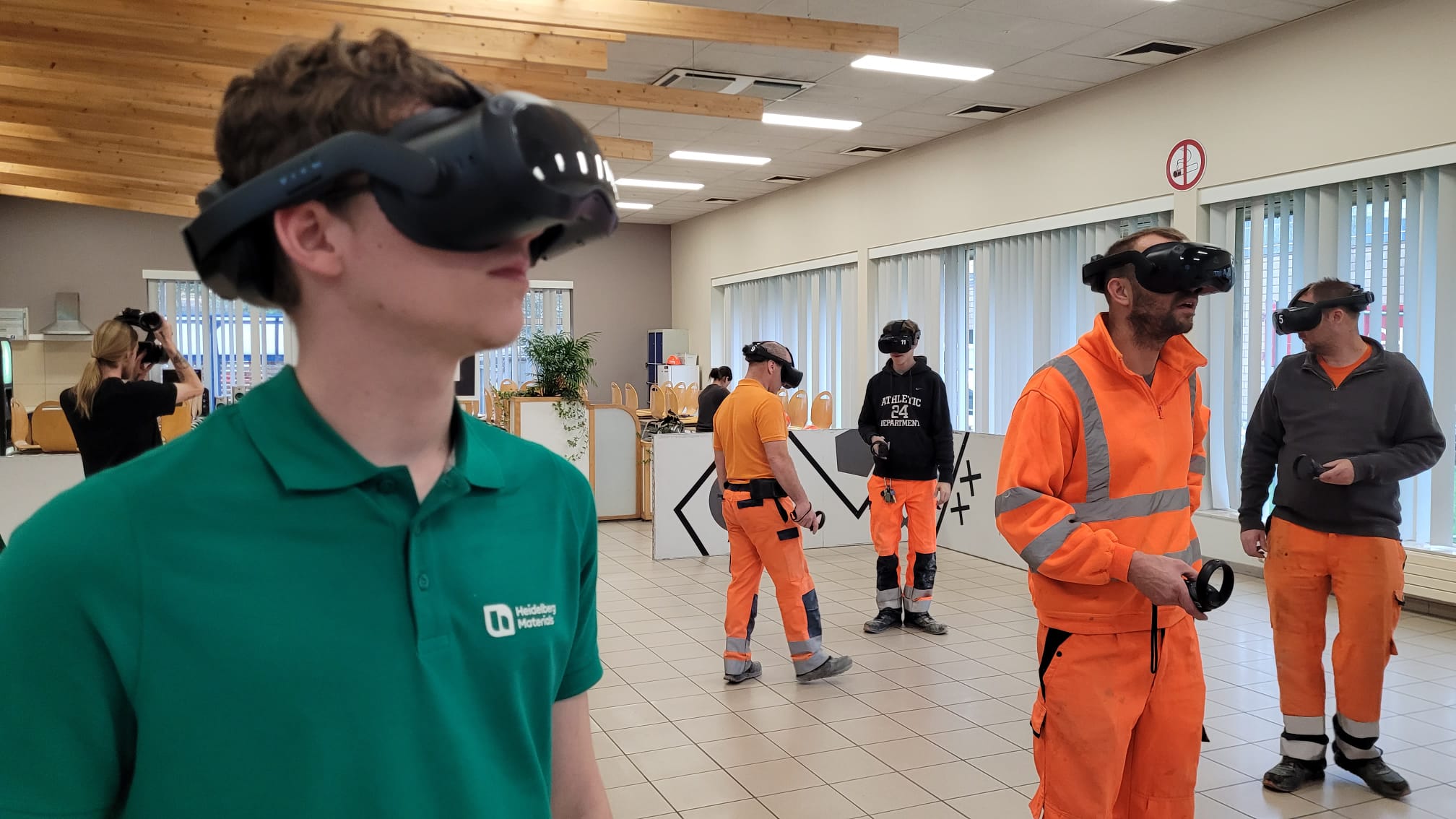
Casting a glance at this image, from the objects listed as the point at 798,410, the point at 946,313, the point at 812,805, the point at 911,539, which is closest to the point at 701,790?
the point at 812,805

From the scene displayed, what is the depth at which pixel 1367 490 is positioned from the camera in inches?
146

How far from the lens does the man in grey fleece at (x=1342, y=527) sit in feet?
12.1

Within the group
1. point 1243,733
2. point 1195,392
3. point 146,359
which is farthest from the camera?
point 146,359

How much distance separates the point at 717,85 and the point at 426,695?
8.41 m

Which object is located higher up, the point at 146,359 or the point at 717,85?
the point at 717,85

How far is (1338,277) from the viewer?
693 centimetres

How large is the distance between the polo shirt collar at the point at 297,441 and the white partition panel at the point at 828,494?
7.40 metres

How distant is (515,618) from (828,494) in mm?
8127

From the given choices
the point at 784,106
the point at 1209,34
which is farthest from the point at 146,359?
the point at 1209,34

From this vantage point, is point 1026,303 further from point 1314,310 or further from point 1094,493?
point 1094,493

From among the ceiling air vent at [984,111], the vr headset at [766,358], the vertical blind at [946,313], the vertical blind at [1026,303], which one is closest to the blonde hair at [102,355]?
the vr headset at [766,358]

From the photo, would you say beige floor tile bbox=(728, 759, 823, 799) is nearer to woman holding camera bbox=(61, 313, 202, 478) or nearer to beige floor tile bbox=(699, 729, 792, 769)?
beige floor tile bbox=(699, 729, 792, 769)

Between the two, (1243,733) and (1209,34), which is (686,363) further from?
(1243,733)

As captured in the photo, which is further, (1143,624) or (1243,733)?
(1243,733)
